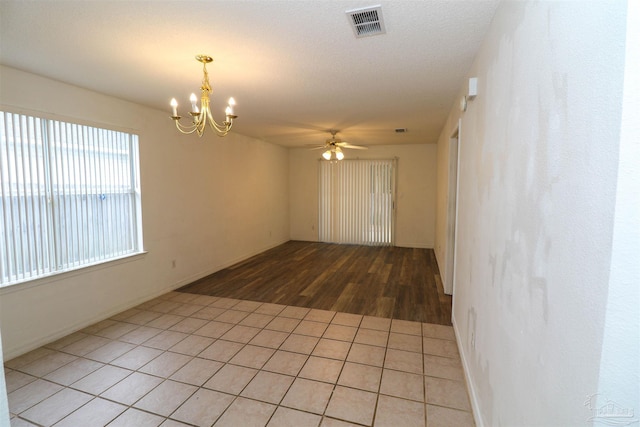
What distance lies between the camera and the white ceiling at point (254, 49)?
176cm

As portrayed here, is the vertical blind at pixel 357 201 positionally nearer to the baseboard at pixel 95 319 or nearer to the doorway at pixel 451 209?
the doorway at pixel 451 209

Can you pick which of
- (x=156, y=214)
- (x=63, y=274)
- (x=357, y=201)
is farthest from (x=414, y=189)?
(x=63, y=274)

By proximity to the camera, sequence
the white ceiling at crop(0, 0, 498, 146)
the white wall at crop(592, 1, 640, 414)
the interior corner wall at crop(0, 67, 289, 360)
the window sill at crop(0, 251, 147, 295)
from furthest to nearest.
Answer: the interior corner wall at crop(0, 67, 289, 360)
the window sill at crop(0, 251, 147, 295)
the white ceiling at crop(0, 0, 498, 146)
the white wall at crop(592, 1, 640, 414)

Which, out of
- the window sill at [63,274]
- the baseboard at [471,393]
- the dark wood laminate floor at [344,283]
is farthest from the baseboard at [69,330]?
the baseboard at [471,393]

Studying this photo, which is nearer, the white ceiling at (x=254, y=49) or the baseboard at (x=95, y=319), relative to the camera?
the white ceiling at (x=254, y=49)

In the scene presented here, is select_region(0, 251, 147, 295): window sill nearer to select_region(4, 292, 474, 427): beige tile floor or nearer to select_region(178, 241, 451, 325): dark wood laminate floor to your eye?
select_region(4, 292, 474, 427): beige tile floor

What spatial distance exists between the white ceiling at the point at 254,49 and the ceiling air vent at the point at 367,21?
42 mm

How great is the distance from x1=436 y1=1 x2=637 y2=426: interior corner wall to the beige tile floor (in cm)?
61

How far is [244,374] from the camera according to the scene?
2344 millimetres

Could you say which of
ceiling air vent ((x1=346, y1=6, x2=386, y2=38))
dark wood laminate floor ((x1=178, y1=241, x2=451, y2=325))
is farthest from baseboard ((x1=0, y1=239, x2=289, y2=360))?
ceiling air vent ((x1=346, y1=6, x2=386, y2=38))

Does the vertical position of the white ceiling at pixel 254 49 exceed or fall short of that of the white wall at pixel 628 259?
it exceeds it

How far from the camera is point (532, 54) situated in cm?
111

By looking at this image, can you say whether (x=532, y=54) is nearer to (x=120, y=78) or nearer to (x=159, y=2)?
(x=159, y=2)

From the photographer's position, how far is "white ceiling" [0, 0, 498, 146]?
1.76 m
